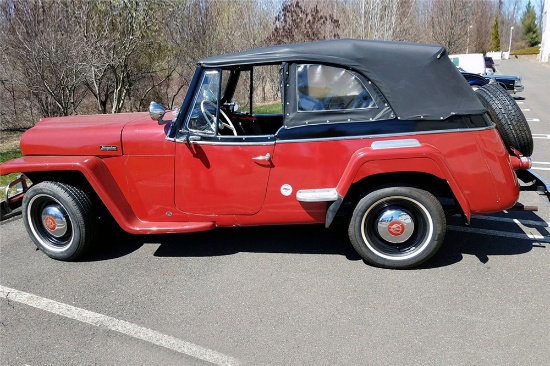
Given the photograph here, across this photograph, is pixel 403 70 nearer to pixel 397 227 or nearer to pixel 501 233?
pixel 397 227

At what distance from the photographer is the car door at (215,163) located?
11.6 ft

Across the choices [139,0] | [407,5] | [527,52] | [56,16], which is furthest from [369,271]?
[527,52]

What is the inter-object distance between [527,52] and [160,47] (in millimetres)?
66495

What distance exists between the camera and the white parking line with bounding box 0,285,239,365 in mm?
2668

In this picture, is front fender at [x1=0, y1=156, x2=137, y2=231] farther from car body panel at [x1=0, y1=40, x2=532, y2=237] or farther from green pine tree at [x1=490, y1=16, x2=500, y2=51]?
green pine tree at [x1=490, y1=16, x2=500, y2=51]

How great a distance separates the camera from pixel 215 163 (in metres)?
3.60

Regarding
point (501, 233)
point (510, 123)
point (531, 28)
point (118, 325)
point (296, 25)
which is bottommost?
point (118, 325)

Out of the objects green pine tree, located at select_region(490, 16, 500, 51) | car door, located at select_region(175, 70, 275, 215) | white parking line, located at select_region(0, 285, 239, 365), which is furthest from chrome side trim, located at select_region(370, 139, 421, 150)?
green pine tree, located at select_region(490, 16, 500, 51)

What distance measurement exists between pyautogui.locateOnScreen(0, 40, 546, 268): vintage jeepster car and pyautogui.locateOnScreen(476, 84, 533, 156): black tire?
0.04 ft

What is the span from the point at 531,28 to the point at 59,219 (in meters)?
91.4

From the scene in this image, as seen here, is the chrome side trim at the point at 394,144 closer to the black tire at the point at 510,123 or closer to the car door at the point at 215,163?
the car door at the point at 215,163

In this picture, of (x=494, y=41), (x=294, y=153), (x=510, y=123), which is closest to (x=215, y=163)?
(x=294, y=153)

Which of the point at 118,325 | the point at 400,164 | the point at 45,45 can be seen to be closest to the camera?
the point at 118,325

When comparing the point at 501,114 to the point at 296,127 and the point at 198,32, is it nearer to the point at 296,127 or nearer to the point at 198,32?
the point at 296,127
